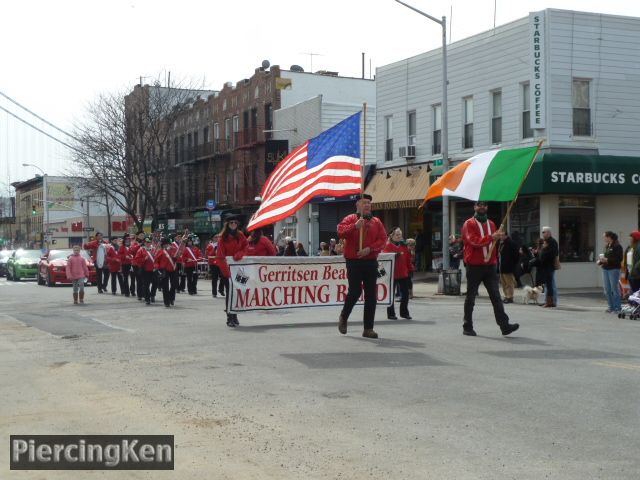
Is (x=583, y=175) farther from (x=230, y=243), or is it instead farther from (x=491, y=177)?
Result: (x=230, y=243)

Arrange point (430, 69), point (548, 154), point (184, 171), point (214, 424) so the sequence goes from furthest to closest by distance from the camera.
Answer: point (184, 171)
point (430, 69)
point (548, 154)
point (214, 424)

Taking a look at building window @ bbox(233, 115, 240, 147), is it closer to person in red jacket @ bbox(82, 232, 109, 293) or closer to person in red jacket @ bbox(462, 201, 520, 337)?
person in red jacket @ bbox(82, 232, 109, 293)

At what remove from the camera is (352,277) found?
1292 centimetres

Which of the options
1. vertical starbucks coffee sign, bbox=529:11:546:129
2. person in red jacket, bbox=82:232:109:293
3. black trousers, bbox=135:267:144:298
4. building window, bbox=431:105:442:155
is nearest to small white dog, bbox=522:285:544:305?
vertical starbucks coffee sign, bbox=529:11:546:129

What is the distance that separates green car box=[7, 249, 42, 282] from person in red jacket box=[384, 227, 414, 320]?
30.2 metres

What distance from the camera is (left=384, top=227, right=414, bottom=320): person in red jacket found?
16484mm

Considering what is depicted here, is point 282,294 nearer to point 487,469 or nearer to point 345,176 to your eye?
point 345,176

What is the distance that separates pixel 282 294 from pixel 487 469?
399 inches

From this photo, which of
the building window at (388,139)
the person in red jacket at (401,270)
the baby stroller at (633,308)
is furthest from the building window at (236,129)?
the baby stroller at (633,308)

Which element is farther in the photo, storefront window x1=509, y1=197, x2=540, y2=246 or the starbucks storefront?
storefront window x1=509, y1=197, x2=540, y2=246

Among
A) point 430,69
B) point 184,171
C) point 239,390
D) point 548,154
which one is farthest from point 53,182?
point 239,390

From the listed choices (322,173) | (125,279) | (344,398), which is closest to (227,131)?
(125,279)

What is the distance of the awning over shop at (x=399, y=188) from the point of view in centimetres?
3197

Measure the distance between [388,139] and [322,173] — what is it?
2139cm
